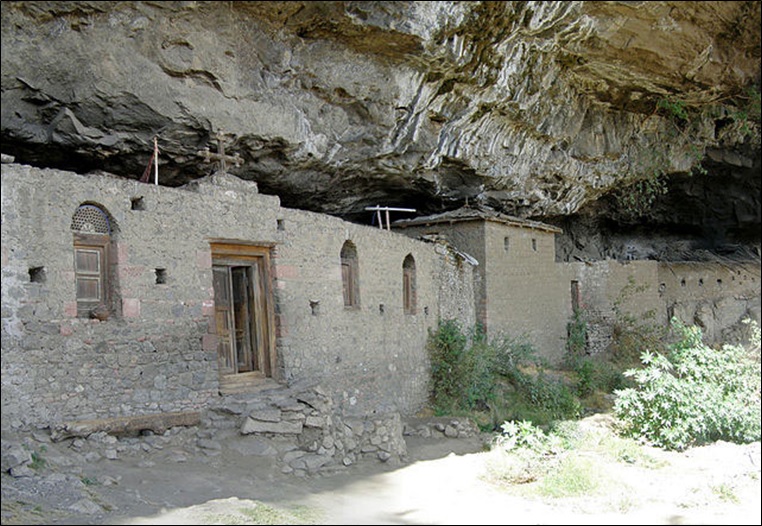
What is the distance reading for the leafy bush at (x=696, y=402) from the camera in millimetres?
11172

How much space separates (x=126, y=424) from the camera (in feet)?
26.1

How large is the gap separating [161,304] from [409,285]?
6.01m

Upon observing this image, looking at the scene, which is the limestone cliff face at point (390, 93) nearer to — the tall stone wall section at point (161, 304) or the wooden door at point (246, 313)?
the tall stone wall section at point (161, 304)

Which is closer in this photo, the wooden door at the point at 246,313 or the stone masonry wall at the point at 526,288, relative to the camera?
the wooden door at the point at 246,313

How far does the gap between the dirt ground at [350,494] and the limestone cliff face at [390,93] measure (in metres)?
5.21

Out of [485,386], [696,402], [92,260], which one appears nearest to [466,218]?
[485,386]

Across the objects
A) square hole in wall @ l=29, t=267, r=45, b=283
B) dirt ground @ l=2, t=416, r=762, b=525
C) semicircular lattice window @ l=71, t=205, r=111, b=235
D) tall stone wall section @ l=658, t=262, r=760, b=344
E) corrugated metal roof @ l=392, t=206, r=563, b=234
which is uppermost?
corrugated metal roof @ l=392, t=206, r=563, b=234

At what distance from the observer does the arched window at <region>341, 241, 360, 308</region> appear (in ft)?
38.7

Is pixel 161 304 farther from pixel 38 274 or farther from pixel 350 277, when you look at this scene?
pixel 350 277

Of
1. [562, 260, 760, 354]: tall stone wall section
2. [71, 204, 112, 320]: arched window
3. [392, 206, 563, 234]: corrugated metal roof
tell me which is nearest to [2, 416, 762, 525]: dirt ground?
[71, 204, 112, 320]: arched window

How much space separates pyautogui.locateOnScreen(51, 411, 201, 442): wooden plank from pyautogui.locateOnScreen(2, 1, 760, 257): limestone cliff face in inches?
183

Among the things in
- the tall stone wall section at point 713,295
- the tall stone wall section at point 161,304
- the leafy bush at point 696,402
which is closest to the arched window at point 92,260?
the tall stone wall section at point 161,304

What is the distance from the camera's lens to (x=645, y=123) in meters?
18.5

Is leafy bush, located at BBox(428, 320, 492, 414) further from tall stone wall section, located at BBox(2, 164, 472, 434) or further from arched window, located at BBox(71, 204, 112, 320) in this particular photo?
arched window, located at BBox(71, 204, 112, 320)
